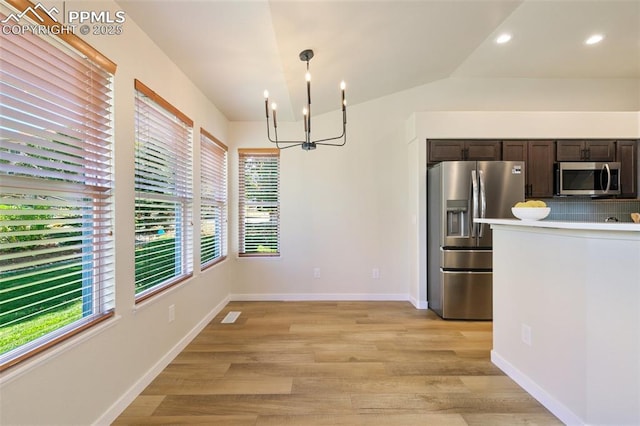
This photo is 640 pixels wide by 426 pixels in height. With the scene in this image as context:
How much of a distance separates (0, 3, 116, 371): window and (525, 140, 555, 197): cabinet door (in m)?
4.38

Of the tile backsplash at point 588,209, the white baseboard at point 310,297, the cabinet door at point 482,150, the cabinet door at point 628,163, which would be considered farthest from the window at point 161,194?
the cabinet door at point 628,163

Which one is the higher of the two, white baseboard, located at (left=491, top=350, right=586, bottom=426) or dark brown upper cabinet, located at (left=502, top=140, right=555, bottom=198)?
dark brown upper cabinet, located at (left=502, top=140, right=555, bottom=198)

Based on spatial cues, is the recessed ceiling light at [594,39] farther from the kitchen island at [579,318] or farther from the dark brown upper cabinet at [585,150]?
the kitchen island at [579,318]

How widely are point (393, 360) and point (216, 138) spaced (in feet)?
10.1

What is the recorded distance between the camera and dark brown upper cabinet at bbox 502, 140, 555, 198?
140 inches

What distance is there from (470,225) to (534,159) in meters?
1.33

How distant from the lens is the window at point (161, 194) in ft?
6.65

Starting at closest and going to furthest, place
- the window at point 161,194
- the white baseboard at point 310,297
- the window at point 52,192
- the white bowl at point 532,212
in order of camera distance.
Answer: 1. the window at point 52,192
2. the white bowl at point 532,212
3. the window at point 161,194
4. the white baseboard at point 310,297

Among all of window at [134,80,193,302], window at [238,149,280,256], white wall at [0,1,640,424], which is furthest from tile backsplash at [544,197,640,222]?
window at [134,80,193,302]

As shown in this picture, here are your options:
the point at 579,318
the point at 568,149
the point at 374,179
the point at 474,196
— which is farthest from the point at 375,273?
the point at 568,149

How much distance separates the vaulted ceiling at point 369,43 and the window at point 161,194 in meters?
0.52

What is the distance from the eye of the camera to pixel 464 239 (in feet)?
10.7

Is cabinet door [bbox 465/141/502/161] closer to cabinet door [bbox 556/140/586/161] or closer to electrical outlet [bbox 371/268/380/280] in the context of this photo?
cabinet door [bbox 556/140/586/161]

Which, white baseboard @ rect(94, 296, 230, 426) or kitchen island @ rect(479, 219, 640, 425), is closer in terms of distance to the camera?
kitchen island @ rect(479, 219, 640, 425)
